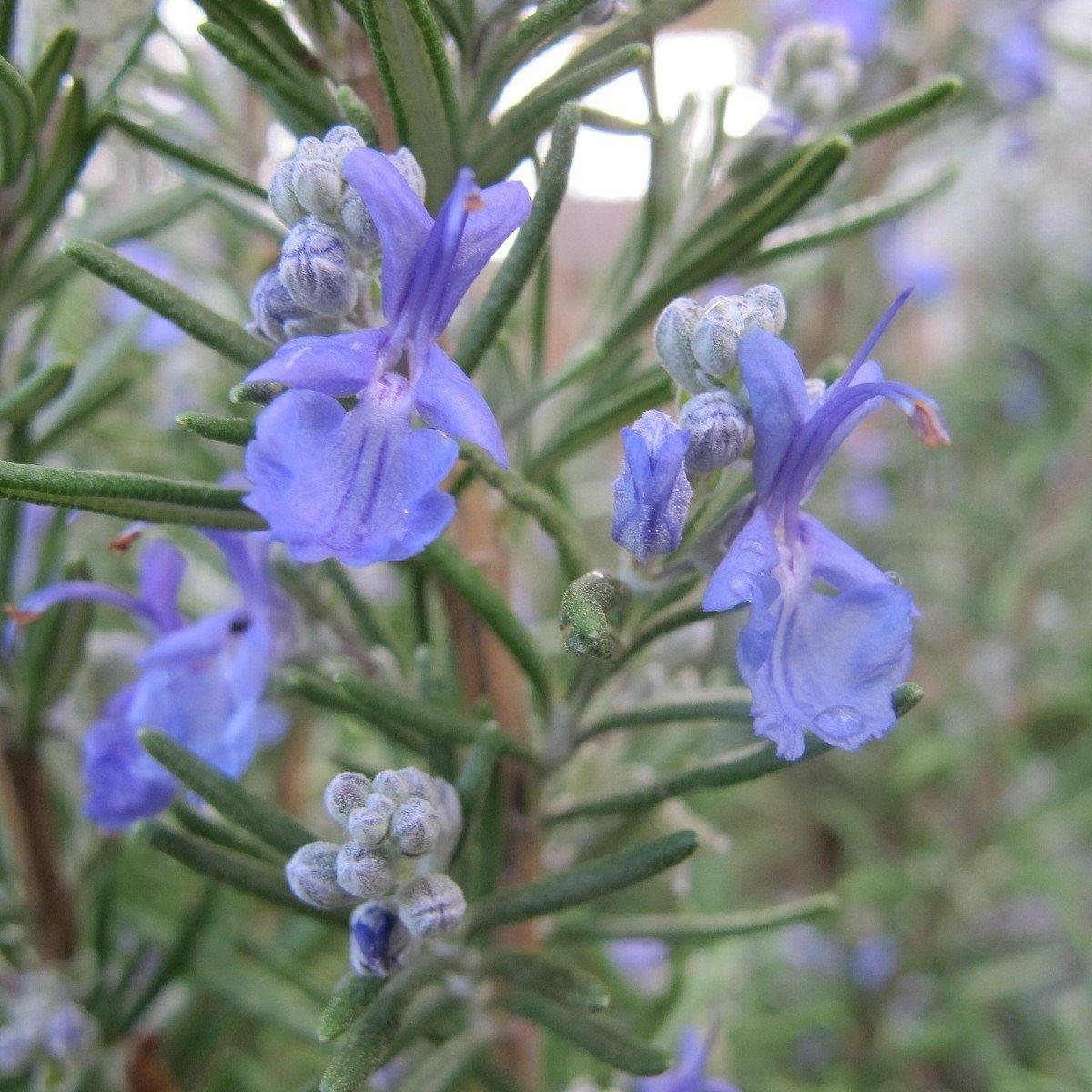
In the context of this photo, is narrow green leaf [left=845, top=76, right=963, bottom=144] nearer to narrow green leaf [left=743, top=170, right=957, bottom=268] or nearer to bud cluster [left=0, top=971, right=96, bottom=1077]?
narrow green leaf [left=743, top=170, right=957, bottom=268]

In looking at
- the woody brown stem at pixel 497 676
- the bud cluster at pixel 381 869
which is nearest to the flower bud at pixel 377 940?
the bud cluster at pixel 381 869

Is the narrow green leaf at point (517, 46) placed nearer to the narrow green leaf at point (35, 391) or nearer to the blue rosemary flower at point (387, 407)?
the blue rosemary flower at point (387, 407)

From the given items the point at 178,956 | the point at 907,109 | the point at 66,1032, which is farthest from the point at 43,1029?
the point at 907,109

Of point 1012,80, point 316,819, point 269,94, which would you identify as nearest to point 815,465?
point 269,94

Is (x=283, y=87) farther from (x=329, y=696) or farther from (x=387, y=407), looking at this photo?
(x=329, y=696)

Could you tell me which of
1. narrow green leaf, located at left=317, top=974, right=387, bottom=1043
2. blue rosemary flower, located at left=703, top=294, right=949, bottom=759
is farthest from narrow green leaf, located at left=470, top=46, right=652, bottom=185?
narrow green leaf, located at left=317, top=974, right=387, bottom=1043

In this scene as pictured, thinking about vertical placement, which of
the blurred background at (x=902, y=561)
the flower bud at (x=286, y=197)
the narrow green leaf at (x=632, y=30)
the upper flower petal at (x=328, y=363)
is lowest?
the blurred background at (x=902, y=561)

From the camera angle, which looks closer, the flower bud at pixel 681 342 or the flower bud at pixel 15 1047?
the flower bud at pixel 681 342
